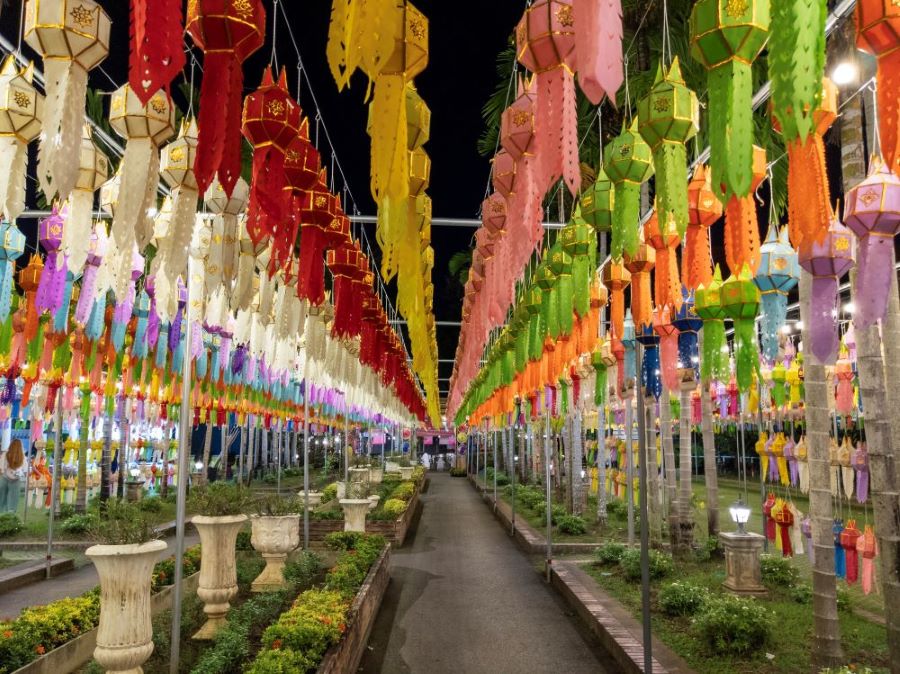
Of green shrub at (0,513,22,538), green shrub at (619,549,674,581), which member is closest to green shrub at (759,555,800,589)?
green shrub at (619,549,674,581)

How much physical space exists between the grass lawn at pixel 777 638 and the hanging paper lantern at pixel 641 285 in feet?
10.1

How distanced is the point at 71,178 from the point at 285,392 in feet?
51.2

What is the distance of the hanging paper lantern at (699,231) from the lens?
3058 millimetres

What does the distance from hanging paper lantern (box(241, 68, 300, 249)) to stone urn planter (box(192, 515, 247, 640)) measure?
401cm

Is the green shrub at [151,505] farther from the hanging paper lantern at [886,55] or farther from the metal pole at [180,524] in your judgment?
the hanging paper lantern at [886,55]

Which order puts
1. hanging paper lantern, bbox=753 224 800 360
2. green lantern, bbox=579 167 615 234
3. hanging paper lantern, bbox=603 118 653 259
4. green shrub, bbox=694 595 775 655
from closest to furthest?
hanging paper lantern, bbox=603 118 653 259
hanging paper lantern, bbox=753 224 800 360
green lantern, bbox=579 167 615 234
green shrub, bbox=694 595 775 655

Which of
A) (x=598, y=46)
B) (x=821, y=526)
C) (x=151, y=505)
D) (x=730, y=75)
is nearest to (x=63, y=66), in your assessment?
(x=598, y=46)

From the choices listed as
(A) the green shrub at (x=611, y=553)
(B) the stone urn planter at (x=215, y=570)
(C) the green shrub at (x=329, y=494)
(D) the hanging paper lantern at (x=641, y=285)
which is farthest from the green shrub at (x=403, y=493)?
(D) the hanging paper lantern at (x=641, y=285)

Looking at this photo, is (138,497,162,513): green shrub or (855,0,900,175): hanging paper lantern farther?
(138,497,162,513): green shrub

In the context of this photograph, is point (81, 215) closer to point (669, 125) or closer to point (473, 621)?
point (669, 125)

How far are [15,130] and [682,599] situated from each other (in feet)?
21.4

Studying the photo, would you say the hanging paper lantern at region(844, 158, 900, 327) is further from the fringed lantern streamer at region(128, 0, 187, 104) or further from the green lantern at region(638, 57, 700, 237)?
the fringed lantern streamer at region(128, 0, 187, 104)

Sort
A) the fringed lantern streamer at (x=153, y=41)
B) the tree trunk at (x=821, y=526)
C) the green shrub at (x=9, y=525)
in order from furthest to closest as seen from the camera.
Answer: the green shrub at (x=9, y=525), the tree trunk at (x=821, y=526), the fringed lantern streamer at (x=153, y=41)

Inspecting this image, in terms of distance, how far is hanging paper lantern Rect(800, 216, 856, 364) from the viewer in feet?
7.64
